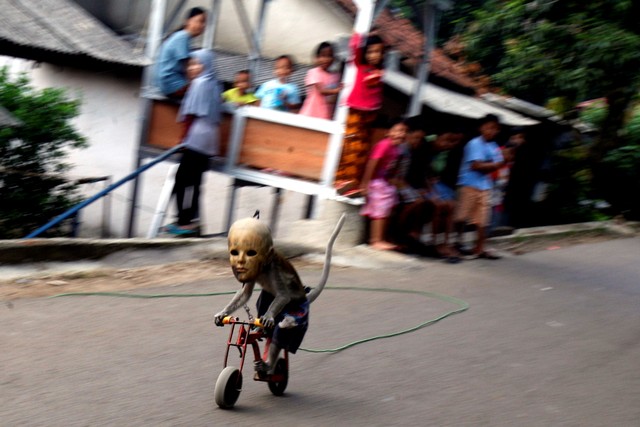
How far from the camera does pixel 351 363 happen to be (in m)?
6.21

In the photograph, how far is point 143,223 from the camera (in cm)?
1355

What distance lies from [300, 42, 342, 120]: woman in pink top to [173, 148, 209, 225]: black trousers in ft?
4.59

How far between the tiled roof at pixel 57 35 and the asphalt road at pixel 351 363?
19.7ft

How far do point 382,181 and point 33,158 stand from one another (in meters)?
4.03

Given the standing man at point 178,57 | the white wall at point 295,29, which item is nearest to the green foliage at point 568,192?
the white wall at point 295,29

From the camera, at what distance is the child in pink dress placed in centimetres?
981

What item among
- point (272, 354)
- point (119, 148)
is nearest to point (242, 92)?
point (119, 148)

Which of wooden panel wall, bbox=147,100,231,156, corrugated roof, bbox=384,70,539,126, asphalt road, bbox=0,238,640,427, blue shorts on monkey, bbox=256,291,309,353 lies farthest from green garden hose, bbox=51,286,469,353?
corrugated roof, bbox=384,70,539,126

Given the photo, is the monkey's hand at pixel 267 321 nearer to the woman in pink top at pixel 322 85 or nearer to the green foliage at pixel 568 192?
the woman in pink top at pixel 322 85

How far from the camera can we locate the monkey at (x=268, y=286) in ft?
15.8

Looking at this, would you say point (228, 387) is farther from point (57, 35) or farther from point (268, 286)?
point (57, 35)

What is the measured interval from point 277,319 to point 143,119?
5.79 m

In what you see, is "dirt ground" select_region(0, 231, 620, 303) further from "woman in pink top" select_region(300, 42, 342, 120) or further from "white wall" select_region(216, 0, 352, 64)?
"white wall" select_region(216, 0, 352, 64)

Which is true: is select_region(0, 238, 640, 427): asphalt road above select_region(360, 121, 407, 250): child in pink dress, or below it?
below
